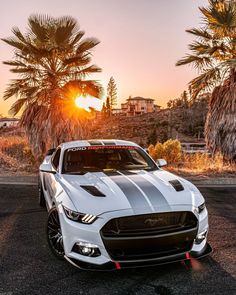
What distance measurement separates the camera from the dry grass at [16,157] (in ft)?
44.4

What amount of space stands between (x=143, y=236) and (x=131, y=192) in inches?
23.8

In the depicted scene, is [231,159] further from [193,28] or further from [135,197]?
[135,197]

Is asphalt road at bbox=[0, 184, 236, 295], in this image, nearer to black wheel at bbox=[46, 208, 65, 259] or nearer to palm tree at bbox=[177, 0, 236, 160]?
black wheel at bbox=[46, 208, 65, 259]

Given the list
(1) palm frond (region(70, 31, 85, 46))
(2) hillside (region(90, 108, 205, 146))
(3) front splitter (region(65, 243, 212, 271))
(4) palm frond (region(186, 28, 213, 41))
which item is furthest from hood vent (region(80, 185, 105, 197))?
(2) hillside (region(90, 108, 205, 146))

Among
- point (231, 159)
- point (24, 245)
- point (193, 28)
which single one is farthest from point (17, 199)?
point (193, 28)

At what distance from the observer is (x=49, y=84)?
1358 cm

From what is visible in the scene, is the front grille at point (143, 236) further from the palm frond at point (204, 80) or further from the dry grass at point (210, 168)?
the palm frond at point (204, 80)

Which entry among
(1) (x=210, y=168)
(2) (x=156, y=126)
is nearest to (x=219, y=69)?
(1) (x=210, y=168)

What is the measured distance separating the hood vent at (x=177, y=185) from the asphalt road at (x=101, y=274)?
930 mm

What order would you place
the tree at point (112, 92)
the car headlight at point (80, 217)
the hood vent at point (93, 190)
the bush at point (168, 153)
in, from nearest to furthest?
1. the car headlight at point (80, 217)
2. the hood vent at point (93, 190)
3. the bush at point (168, 153)
4. the tree at point (112, 92)

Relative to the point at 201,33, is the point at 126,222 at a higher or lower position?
lower

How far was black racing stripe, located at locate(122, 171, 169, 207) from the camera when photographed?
3801 millimetres

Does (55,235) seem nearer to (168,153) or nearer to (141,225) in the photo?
(141,225)

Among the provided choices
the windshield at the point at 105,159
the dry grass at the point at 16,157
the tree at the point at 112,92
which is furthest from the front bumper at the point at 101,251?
the tree at the point at 112,92
